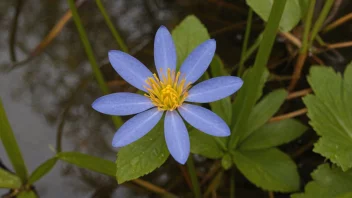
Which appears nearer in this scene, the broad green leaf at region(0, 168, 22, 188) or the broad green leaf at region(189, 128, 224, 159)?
the broad green leaf at region(189, 128, 224, 159)

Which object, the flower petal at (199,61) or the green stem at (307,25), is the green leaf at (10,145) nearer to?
the flower petal at (199,61)

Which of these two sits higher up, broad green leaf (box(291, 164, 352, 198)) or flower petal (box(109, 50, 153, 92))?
flower petal (box(109, 50, 153, 92))

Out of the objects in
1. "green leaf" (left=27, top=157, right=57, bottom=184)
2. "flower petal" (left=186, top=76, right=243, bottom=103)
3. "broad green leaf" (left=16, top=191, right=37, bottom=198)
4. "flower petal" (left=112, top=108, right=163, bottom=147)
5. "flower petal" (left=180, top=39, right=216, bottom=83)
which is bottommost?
"broad green leaf" (left=16, top=191, right=37, bottom=198)

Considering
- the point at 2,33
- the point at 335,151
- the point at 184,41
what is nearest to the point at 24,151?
the point at 2,33

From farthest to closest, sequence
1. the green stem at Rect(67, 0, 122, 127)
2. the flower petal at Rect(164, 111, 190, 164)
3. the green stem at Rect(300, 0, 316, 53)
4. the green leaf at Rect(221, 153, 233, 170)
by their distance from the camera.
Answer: the green stem at Rect(300, 0, 316, 53), the green leaf at Rect(221, 153, 233, 170), the green stem at Rect(67, 0, 122, 127), the flower petal at Rect(164, 111, 190, 164)

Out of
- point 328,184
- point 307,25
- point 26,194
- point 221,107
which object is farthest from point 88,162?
point 307,25

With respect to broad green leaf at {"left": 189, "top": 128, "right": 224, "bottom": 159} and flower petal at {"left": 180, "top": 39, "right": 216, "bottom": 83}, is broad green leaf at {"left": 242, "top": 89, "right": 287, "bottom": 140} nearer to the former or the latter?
broad green leaf at {"left": 189, "top": 128, "right": 224, "bottom": 159}

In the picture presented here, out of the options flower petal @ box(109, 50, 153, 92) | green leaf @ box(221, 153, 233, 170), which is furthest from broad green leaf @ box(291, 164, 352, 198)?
flower petal @ box(109, 50, 153, 92)

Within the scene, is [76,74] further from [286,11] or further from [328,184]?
[328,184]
